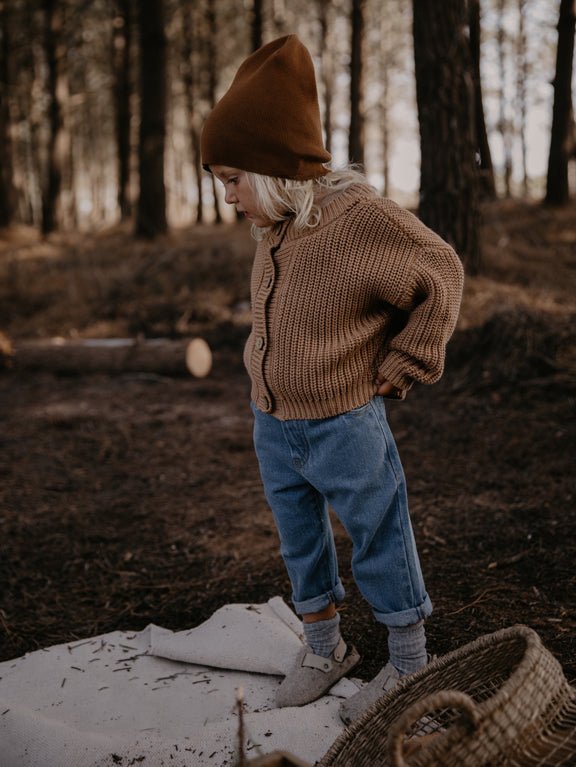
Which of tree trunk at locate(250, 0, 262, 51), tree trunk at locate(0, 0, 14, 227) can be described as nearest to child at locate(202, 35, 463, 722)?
tree trunk at locate(250, 0, 262, 51)

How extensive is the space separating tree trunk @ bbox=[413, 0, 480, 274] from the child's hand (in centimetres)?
477

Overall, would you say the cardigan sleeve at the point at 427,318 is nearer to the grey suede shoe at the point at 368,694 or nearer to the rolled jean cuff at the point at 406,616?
the rolled jean cuff at the point at 406,616

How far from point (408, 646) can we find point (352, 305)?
41.5 inches

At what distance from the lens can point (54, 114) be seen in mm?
14758

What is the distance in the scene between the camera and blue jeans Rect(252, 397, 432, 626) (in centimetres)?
205

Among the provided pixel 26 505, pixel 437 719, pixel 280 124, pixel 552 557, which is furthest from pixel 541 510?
pixel 26 505

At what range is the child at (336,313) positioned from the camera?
6.59ft

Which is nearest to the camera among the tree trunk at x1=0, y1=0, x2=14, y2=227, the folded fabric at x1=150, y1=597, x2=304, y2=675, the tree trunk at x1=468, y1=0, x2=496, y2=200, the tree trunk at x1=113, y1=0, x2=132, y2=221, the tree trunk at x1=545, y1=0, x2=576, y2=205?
the folded fabric at x1=150, y1=597, x2=304, y2=675

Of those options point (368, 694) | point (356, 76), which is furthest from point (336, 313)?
point (356, 76)

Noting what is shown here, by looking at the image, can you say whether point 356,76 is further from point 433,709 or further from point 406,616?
point 433,709

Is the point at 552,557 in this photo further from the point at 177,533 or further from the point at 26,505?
the point at 26,505

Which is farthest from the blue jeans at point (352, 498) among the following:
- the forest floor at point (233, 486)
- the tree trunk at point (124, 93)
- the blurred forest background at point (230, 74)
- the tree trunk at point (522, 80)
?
the tree trunk at point (522, 80)

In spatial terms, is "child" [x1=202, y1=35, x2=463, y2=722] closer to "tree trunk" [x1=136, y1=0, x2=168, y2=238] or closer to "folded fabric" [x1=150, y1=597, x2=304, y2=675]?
"folded fabric" [x1=150, y1=597, x2=304, y2=675]

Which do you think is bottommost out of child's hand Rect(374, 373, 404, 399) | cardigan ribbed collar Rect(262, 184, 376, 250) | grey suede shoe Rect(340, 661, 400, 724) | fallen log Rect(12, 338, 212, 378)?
fallen log Rect(12, 338, 212, 378)
